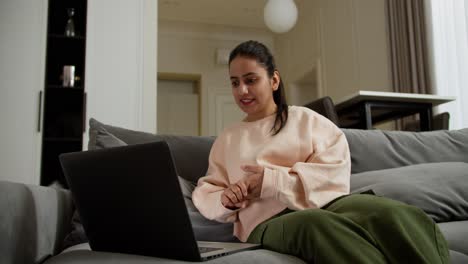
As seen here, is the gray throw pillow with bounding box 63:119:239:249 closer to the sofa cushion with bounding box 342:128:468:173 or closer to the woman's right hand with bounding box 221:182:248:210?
the woman's right hand with bounding box 221:182:248:210

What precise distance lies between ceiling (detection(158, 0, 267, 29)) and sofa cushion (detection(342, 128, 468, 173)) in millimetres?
3950

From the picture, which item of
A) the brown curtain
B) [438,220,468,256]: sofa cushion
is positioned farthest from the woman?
the brown curtain

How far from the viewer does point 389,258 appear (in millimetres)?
846

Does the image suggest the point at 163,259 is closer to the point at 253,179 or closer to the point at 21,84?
the point at 253,179

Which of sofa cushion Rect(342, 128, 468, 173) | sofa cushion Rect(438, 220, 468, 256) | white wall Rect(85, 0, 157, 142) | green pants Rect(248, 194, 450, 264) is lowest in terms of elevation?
sofa cushion Rect(438, 220, 468, 256)

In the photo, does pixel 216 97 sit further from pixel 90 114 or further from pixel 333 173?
pixel 333 173

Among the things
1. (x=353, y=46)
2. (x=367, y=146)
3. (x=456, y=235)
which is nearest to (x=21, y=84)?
(x=367, y=146)

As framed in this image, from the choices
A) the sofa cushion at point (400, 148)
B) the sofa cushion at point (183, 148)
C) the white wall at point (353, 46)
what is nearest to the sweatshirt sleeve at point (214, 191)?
the sofa cushion at point (183, 148)

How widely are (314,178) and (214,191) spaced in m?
0.29

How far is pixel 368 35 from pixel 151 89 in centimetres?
218

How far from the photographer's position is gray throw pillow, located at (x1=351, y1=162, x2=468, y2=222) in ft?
4.40

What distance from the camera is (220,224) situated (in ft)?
4.52

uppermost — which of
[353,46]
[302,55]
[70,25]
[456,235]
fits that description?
[302,55]

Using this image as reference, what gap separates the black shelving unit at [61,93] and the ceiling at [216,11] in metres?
2.12
